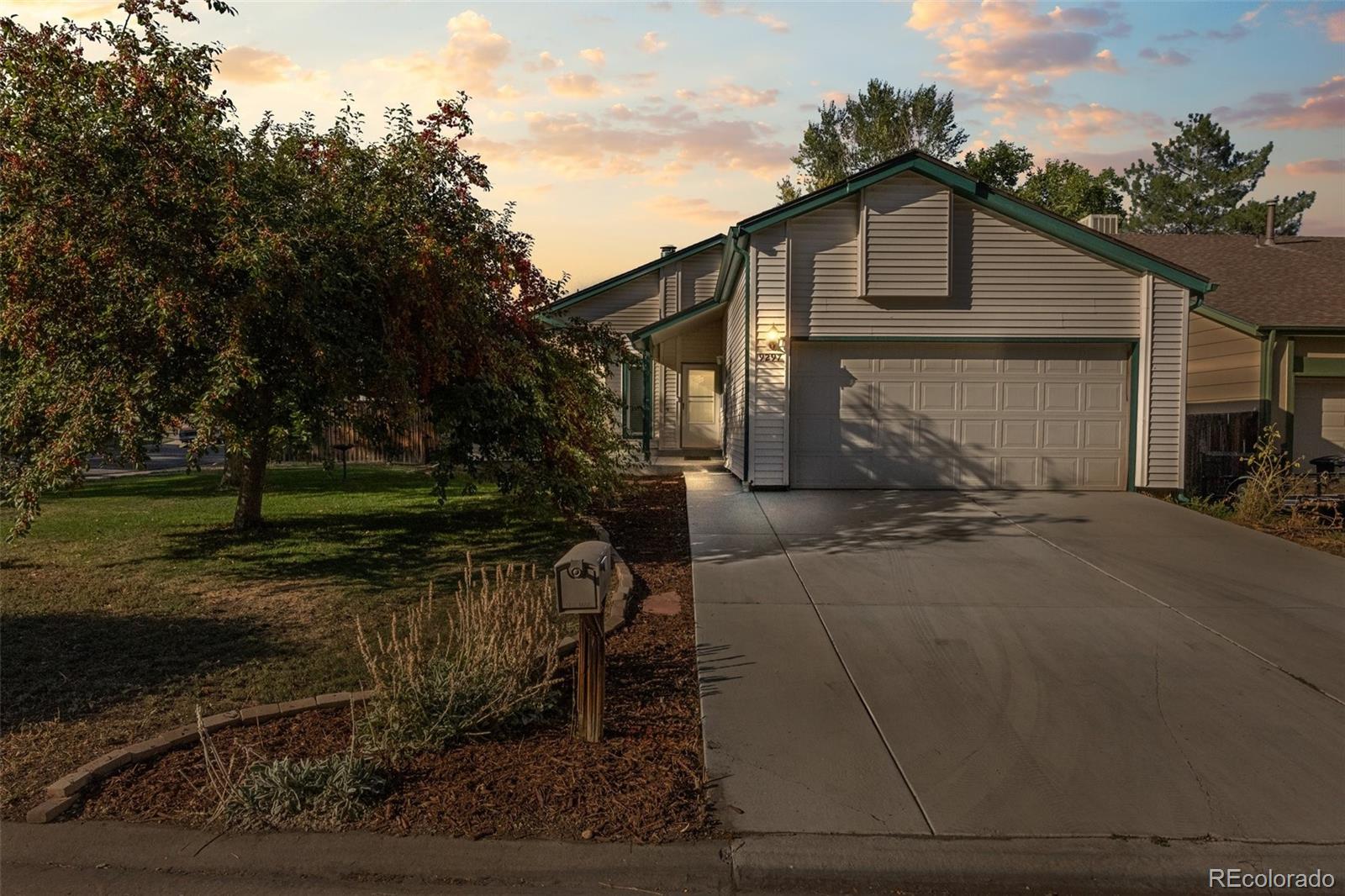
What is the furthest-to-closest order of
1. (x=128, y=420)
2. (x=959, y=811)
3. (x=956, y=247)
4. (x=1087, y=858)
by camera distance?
(x=956, y=247) → (x=128, y=420) → (x=959, y=811) → (x=1087, y=858)

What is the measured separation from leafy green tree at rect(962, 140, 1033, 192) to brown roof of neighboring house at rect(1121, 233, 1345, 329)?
1767 cm

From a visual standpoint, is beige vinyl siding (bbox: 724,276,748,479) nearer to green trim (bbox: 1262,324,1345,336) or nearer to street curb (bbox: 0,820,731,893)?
green trim (bbox: 1262,324,1345,336)

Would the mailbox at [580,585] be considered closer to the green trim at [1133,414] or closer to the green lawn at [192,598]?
the green lawn at [192,598]

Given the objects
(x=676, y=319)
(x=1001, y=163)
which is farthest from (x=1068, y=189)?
(x=676, y=319)

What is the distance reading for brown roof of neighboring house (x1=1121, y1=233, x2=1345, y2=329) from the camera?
15.8 meters

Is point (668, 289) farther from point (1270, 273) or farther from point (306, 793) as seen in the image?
point (306, 793)

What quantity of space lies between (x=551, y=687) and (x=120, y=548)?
664cm

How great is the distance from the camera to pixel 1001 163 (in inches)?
1535

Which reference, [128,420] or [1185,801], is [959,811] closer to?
[1185,801]

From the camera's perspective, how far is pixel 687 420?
68.2 ft

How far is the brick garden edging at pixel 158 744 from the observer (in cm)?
405

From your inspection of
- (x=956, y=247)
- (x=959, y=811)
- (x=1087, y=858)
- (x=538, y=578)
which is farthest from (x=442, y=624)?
(x=956, y=247)

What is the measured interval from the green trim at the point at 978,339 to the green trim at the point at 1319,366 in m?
4.26

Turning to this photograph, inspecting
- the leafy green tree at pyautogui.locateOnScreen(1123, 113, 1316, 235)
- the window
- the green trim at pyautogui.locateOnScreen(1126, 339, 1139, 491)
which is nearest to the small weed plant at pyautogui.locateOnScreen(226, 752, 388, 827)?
the green trim at pyautogui.locateOnScreen(1126, 339, 1139, 491)
